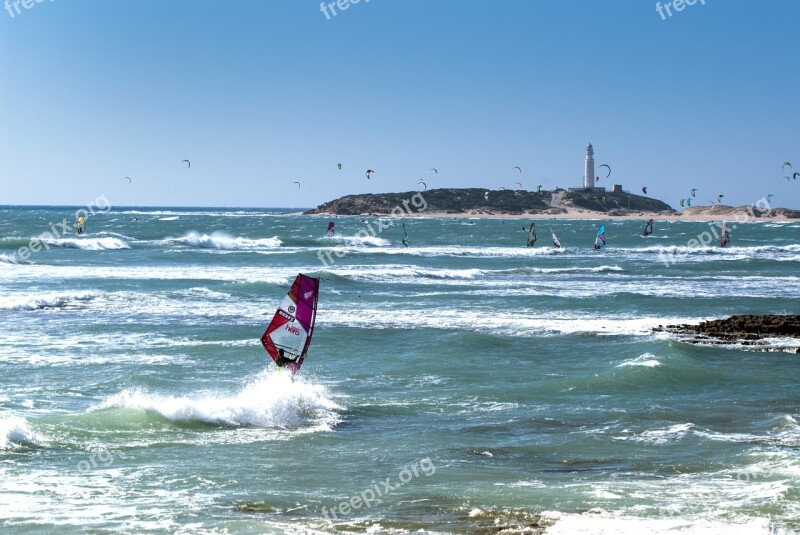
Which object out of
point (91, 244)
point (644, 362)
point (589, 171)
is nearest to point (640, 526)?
point (644, 362)

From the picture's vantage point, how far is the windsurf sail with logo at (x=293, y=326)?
12711mm

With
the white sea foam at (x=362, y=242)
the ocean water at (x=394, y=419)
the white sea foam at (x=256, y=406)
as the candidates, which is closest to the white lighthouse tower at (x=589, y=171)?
the white sea foam at (x=362, y=242)

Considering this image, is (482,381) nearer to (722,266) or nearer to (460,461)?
(460,461)

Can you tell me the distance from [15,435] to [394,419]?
4611 mm

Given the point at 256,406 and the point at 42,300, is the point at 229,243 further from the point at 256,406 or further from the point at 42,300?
the point at 256,406

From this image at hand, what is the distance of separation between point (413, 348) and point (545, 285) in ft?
53.0

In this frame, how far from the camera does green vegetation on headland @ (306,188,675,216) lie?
157m

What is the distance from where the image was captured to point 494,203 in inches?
6334

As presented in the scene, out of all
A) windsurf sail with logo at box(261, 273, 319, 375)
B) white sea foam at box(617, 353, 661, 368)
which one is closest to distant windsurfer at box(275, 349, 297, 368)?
windsurf sail with logo at box(261, 273, 319, 375)

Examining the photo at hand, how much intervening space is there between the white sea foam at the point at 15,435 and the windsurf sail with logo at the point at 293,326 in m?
2.95

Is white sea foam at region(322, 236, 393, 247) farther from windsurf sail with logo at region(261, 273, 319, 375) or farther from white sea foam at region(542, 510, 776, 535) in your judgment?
white sea foam at region(542, 510, 776, 535)

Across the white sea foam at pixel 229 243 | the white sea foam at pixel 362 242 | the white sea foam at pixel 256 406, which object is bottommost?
the white sea foam at pixel 256 406

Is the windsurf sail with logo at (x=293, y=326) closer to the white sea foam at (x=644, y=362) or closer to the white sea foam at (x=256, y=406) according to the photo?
the white sea foam at (x=256, y=406)

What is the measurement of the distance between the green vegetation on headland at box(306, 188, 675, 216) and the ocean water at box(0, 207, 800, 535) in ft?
424
